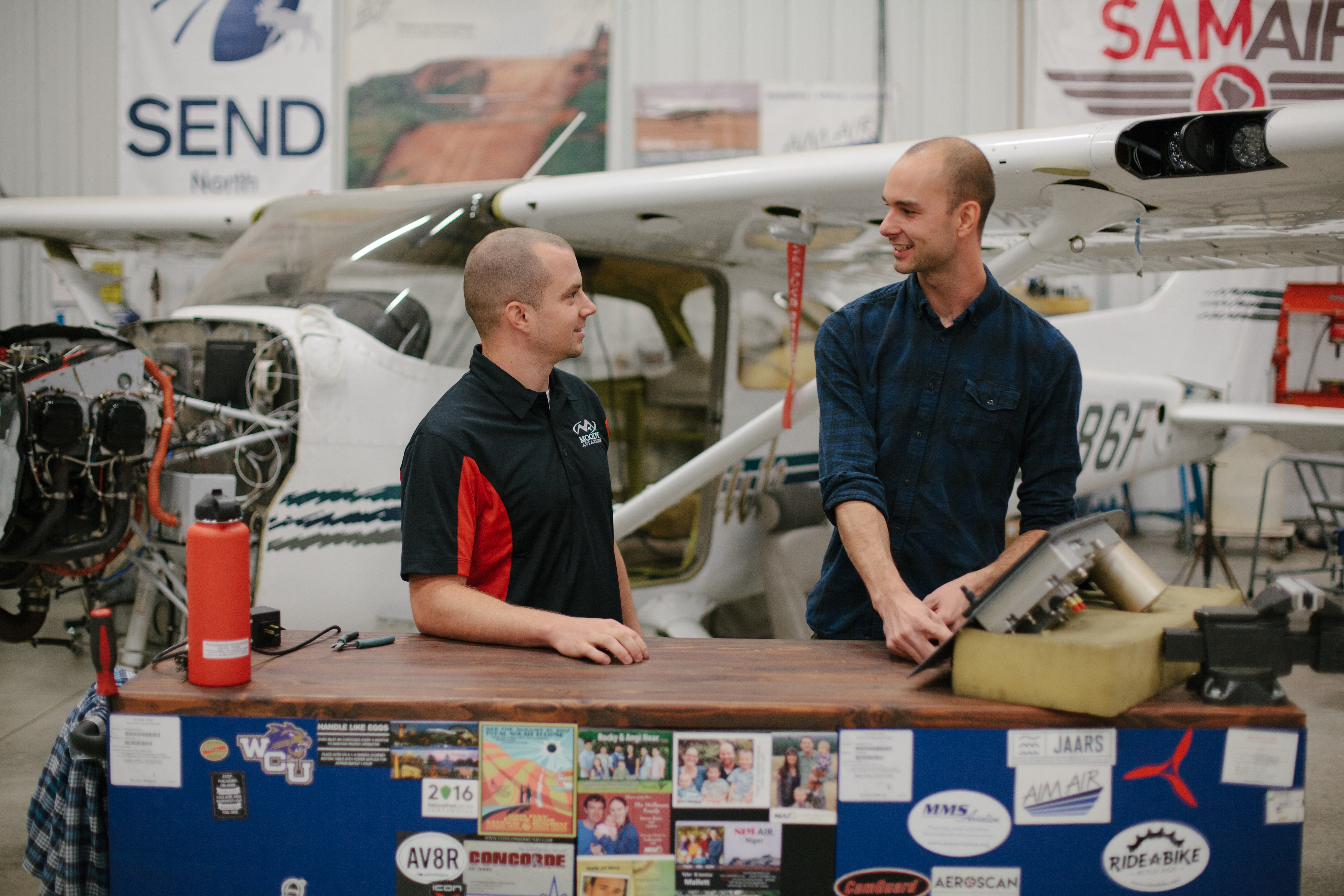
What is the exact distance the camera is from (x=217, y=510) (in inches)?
51.0

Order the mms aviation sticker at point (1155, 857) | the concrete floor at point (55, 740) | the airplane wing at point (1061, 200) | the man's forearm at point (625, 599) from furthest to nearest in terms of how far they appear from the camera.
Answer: the concrete floor at point (55, 740) → the airplane wing at point (1061, 200) → the man's forearm at point (625, 599) → the mms aviation sticker at point (1155, 857)

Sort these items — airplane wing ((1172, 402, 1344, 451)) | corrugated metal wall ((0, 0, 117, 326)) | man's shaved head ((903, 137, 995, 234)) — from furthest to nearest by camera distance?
corrugated metal wall ((0, 0, 117, 326)) < airplane wing ((1172, 402, 1344, 451)) < man's shaved head ((903, 137, 995, 234))

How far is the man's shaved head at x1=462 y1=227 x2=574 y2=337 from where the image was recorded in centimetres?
175

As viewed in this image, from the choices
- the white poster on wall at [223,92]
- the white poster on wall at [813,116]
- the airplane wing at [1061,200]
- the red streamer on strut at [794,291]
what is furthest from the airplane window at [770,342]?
the white poster on wall at [223,92]

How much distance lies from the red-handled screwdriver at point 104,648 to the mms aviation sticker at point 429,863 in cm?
44

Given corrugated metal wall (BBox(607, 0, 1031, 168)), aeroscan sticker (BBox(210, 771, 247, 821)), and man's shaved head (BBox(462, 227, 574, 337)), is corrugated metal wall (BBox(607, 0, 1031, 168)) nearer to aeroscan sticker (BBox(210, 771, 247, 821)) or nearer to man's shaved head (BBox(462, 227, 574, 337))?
man's shaved head (BBox(462, 227, 574, 337))

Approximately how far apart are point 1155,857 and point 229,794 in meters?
1.20

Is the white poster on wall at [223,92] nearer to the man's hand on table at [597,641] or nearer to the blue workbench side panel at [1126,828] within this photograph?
the man's hand on table at [597,641]

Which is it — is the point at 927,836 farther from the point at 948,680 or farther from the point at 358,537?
the point at 358,537

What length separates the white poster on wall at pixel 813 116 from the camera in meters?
8.94

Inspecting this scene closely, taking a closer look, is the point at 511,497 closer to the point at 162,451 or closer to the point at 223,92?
the point at 162,451

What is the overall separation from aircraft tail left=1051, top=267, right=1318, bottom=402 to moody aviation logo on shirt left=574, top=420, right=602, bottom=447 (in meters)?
5.60

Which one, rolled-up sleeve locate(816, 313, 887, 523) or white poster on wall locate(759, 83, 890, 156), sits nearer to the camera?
rolled-up sleeve locate(816, 313, 887, 523)

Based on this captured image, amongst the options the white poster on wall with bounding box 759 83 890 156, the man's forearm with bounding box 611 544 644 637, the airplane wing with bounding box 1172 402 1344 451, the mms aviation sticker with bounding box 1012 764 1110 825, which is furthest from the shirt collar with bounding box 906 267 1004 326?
the white poster on wall with bounding box 759 83 890 156
